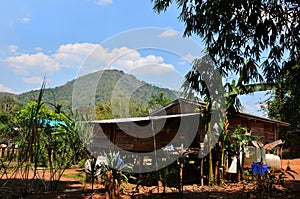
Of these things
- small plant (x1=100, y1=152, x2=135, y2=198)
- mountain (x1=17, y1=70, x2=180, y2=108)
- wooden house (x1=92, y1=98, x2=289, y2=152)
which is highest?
mountain (x1=17, y1=70, x2=180, y2=108)

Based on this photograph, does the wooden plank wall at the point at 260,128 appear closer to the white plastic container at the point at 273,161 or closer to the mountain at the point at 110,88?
the white plastic container at the point at 273,161

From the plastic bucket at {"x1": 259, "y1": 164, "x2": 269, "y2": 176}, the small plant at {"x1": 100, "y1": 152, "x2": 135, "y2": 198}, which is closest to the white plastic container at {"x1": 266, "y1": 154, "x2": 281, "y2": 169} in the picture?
the plastic bucket at {"x1": 259, "y1": 164, "x2": 269, "y2": 176}

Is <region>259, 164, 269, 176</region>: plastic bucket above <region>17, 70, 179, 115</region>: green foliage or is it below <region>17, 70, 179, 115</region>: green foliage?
below

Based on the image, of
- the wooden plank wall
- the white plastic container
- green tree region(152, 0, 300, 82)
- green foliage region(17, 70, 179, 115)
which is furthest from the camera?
the wooden plank wall

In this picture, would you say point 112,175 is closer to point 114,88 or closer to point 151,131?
point 114,88

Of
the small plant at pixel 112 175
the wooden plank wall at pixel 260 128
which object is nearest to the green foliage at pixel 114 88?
the small plant at pixel 112 175

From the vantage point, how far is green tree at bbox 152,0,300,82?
3.91 m

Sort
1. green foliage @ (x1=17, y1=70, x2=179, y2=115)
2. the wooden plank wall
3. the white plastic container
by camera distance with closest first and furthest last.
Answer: green foliage @ (x1=17, y1=70, x2=179, y2=115), the white plastic container, the wooden plank wall

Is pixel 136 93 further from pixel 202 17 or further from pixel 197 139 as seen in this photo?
pixel 202 17

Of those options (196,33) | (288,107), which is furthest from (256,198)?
(288,107)

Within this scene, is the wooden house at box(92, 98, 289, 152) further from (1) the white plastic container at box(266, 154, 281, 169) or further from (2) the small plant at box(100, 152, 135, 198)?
(2) the small plant at box(100, 152, 135, 198)

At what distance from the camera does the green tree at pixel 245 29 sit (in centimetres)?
391

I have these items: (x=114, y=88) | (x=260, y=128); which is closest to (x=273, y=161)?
(x=114, y=88)

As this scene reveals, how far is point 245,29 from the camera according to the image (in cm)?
406
